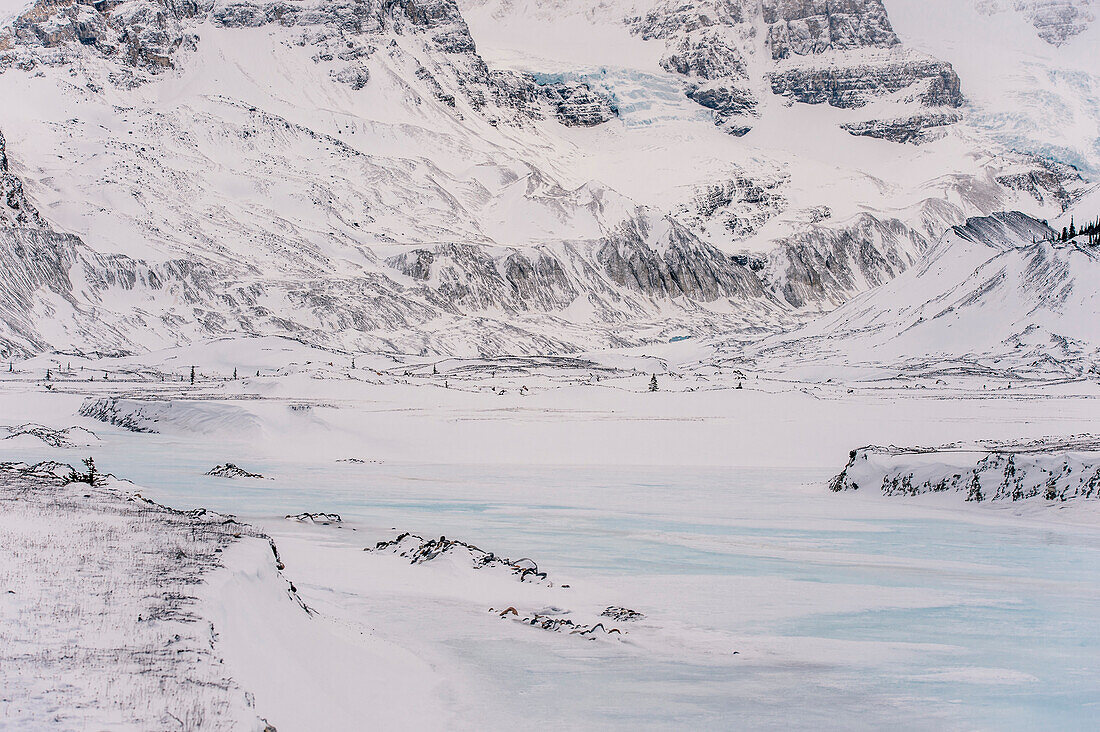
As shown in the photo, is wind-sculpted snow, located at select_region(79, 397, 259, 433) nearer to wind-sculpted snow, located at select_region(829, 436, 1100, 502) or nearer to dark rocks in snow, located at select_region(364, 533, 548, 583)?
wind-sculpted snow, located at select_region(829, 436, 1100, 502)

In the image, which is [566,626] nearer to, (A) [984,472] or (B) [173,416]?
(A) [984,472]

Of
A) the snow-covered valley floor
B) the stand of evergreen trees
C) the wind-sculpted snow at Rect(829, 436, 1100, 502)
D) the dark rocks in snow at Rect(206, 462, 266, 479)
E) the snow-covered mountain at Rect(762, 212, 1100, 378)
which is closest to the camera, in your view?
the snow-covered valley floor

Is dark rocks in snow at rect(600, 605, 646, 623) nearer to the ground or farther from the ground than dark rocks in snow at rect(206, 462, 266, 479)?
farther from the ground

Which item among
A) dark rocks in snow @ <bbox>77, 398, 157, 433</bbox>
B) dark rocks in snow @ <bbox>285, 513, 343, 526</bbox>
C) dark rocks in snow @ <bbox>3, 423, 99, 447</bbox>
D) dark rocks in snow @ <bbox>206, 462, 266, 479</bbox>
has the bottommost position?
dark rocks in snow @ <bbox>77, 398, 157, 433</bbox>

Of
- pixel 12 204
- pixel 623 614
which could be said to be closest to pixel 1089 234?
pixel 623 614

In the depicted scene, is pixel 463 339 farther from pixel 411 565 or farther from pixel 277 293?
pixel 411 565

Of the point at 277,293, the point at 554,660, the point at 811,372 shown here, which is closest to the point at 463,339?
the point at 277,293

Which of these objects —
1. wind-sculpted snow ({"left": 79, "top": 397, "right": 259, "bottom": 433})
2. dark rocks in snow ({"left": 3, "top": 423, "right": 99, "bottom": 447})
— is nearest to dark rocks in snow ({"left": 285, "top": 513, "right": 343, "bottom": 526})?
dark rocks in snow ({"left": 3, "top": 423, "right": 99, "bottom": 447})
